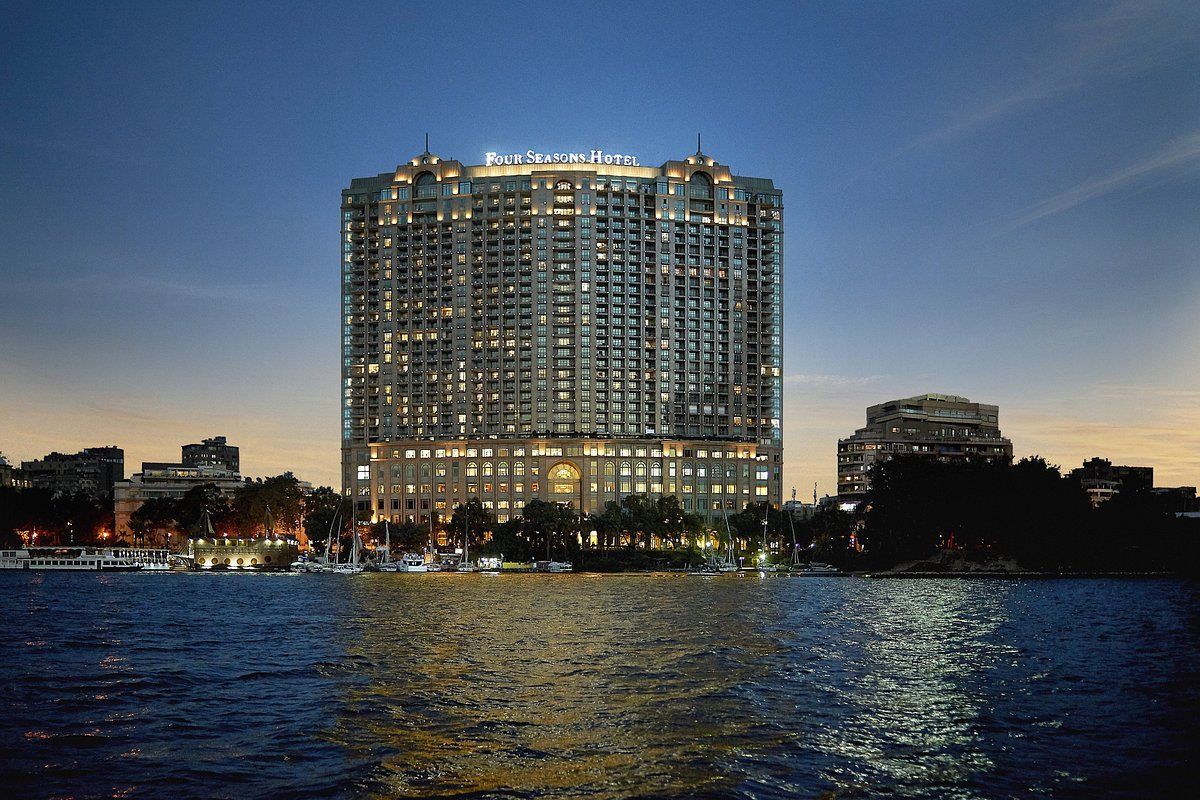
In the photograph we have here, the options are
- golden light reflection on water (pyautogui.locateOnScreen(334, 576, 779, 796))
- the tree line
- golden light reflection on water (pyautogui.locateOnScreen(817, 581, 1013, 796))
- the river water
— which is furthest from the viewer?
the tree line

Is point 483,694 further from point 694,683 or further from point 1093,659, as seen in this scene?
point 1093,659

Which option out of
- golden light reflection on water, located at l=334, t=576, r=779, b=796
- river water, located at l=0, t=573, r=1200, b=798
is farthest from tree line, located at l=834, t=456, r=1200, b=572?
golden light reflection on water, located at l=334, t=576, r=779, b=796

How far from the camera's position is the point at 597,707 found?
3938 cm

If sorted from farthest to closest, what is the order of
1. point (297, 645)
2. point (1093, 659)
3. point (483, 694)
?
1. point (297, 645)
2. point (1093, 659)
3. point (483, 694)

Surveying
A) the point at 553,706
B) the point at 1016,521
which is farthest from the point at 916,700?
the point at 1016,521

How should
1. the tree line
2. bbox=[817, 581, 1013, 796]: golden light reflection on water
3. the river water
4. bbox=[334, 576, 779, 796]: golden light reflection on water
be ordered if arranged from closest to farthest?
the river water → bbox=[334, 576, 779, 796]: golden light reflection on water → bbox=[817, 581, 1013, 796]: golden light reflection on water → the tree line

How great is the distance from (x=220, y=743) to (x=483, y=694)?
11.8 meters

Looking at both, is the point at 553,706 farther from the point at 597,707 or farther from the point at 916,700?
the point at 916,700

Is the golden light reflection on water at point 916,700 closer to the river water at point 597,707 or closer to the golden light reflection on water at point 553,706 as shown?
the river water at point 597,707

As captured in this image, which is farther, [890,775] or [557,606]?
[557,606]

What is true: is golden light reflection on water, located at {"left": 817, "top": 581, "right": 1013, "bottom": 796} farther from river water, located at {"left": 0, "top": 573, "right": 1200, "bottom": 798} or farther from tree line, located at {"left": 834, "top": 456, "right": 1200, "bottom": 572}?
tree line, located at {"left": 834, "top": 456, "right": 1200, "bottom": 572}

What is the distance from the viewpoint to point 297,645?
210ft

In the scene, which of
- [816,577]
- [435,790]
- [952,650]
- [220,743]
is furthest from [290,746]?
[816,577]

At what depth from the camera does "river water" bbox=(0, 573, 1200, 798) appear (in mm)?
28734
